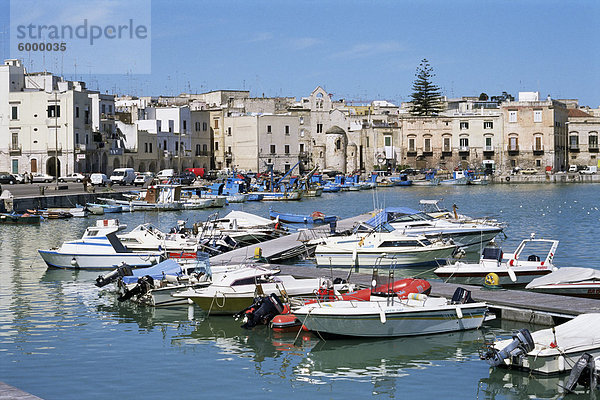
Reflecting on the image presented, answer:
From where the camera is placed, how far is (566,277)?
68.7 ft

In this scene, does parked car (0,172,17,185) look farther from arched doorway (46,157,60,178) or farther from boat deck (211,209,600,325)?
boat deck (211,209,600,325)

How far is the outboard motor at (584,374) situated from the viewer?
47.8 ft

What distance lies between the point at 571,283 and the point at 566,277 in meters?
0.21

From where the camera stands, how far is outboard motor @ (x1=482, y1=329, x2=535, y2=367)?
603 inches

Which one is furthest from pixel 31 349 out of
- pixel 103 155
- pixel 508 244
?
pixel 103 155

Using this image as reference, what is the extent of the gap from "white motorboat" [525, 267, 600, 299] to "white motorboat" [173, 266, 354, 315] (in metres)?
4.82

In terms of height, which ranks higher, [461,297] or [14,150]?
[14,150]

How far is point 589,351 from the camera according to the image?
15.4 metres

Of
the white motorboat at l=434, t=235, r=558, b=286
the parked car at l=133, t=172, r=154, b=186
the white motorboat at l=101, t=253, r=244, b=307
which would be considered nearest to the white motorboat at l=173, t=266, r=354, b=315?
the white motorboat at l=101, t=253, r=244, b=307

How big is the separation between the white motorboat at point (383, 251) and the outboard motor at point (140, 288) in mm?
6851

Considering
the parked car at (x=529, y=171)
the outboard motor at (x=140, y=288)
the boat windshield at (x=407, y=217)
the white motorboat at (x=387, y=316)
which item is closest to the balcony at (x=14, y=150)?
the boat windshield at (x=407, y=217)

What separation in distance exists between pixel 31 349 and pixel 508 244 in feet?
73.7

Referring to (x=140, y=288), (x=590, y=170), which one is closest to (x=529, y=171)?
(x=590, y=170)

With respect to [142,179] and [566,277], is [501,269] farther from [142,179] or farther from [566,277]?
[142,179]
